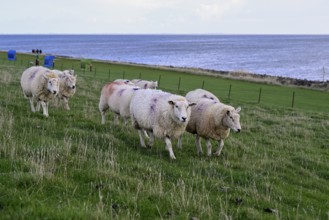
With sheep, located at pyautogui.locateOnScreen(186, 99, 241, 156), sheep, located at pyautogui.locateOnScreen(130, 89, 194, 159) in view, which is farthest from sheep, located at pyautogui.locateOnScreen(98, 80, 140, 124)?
sheep, located at pyautogui.locateOnScreen(186, 99, 241, 156)

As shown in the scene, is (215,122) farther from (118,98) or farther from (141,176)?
(141,176)

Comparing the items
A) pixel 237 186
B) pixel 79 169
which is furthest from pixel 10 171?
pixel 237 186

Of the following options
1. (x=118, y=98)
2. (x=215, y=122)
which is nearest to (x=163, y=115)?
(x=215, y=122)

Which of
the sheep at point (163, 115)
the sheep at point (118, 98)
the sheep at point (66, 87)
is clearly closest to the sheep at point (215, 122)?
the sheep at point (163, 115)

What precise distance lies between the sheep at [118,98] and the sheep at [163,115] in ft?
4.75

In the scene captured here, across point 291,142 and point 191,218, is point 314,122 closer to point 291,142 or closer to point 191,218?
point 291,142

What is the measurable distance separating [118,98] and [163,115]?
2991 millimetres

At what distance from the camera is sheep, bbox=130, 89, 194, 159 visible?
388 inches

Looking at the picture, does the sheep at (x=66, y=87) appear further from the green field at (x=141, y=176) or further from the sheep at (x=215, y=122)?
the sheep at (x=215, y=122)

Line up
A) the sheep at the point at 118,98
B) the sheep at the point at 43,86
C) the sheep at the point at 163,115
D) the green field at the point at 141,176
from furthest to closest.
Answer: the sheep at the point at 43,86 < the sheep at the point at 118,98 < the sheep at the point at 163,115 < the green field at the point at 141,176

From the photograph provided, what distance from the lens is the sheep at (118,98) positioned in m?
12.3

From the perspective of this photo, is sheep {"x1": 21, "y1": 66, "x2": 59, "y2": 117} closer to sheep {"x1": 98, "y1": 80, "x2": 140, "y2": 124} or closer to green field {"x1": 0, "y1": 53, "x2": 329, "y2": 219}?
green field {"x1": 0, "y1": 53, "x2": 329, "y2": 219}

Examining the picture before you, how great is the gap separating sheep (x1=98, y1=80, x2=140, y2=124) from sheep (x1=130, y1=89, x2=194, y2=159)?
145 cm

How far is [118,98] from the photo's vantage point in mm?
12719
